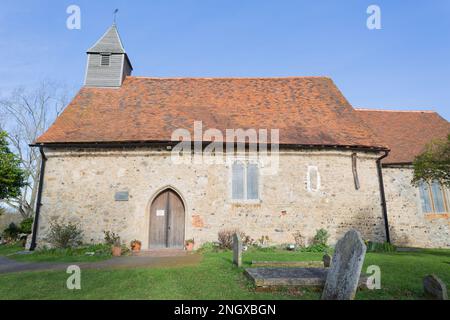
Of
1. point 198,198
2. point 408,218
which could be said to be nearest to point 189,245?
point 198,198

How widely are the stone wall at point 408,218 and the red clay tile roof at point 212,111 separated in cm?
290

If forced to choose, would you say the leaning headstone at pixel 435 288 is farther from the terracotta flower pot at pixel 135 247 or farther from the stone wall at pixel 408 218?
the stone wall at pixel 408 218

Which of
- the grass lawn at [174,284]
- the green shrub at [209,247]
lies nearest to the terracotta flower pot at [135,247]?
the green shrub at [209,247]

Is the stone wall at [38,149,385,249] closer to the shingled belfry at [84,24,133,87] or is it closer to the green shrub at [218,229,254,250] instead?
the green shrub at [218,229,254,250]

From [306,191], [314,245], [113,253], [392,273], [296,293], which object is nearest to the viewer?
[296,293]

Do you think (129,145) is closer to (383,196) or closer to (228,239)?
(228,239)

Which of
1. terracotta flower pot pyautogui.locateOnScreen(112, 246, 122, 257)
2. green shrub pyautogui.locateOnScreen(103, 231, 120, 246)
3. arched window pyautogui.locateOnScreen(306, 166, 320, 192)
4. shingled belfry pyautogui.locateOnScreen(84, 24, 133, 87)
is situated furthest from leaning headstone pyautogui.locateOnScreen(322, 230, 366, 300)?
shingled belfry pyautogui.locateOnScreen(84, 24, 133, 87)

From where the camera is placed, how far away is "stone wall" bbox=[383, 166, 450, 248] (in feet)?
46.2

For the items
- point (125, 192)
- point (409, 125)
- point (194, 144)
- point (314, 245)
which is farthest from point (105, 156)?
point (409, 125)

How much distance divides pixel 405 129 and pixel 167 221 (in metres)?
15.2

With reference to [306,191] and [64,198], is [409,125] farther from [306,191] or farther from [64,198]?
[64,198]

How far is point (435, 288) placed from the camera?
4.57 metres

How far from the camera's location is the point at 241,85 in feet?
57.8
